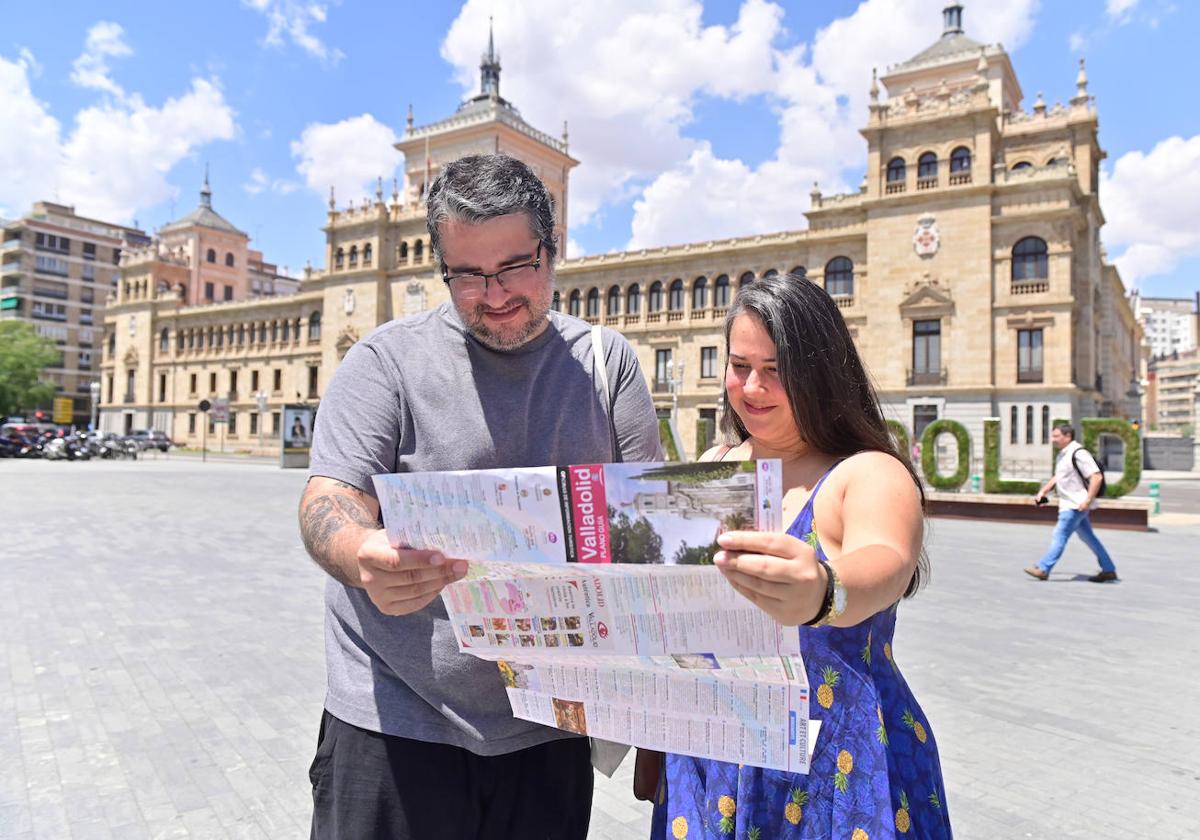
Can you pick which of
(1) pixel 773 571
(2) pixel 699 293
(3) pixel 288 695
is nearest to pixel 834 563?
(1) pixel 773 571

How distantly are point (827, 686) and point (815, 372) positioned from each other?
2.23ft

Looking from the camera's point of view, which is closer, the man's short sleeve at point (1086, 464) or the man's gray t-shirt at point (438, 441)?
the man's gray t-shirt at point (438, 441)

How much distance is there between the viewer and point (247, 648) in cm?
559

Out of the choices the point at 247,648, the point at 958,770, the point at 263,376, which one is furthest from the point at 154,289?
the point at 958,770

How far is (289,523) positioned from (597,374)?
40.3ft

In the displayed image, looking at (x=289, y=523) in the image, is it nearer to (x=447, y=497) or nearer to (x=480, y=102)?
(x=447, y=497)

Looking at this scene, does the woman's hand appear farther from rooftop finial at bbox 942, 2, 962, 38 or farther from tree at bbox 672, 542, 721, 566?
rooftop finial at bbox 942, 2, 962, 38

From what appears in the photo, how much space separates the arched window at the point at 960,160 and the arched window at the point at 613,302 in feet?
55.3

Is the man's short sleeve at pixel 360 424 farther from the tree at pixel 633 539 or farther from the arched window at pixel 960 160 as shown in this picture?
the arched window at pixel 960 160

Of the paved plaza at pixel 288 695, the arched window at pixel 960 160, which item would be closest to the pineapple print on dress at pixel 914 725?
the paved plaza at pixel 288 695

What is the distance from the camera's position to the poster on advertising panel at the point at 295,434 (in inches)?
1225

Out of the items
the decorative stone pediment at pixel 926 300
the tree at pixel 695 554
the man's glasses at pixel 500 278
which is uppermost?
the decorative stone pediment at pixel 926 300

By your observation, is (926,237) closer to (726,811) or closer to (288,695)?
(288,695)

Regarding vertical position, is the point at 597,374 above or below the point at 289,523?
above
